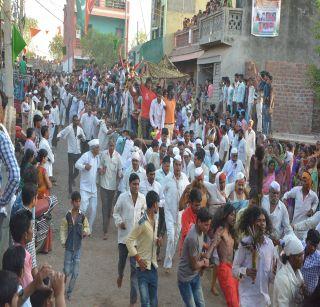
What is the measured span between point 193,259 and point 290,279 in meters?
1.34

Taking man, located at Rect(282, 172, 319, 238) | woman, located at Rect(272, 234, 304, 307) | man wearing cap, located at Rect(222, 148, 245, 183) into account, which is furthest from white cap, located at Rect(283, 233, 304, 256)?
man wearing cap, located at Rect(222, 148, 245, 183)

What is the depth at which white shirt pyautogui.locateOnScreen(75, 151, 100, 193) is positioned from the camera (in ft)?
31.4

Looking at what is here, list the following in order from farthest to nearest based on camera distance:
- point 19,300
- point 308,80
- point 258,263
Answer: point 308,80, point 258,263, point 19,300

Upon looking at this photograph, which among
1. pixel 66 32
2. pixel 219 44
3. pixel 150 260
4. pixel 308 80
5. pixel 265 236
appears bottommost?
pixel 150 260

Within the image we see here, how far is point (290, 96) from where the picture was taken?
21.1m

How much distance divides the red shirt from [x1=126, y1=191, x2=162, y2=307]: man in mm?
9465

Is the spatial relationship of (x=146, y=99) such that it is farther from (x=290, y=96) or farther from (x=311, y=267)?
(x=311, y=267)

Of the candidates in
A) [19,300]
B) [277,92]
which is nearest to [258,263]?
[19,300]

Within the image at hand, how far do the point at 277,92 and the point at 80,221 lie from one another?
15.6m

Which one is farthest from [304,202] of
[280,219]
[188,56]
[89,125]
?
[188,56]

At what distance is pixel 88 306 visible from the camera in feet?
22.0

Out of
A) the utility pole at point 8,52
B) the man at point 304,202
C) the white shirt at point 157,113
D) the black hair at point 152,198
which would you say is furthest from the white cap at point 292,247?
the white shirt at point 157,113

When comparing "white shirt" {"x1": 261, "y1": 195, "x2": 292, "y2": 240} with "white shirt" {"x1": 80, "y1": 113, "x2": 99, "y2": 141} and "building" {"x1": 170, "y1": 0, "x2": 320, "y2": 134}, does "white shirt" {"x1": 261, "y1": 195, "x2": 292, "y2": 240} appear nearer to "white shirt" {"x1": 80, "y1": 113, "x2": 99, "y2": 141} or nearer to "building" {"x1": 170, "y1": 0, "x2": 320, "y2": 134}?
"white shirt" {"x1": 80, "y1": 113, "x2": 99, "y2": 141}

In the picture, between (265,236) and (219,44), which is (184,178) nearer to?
(265,236)
